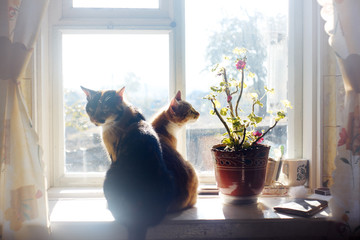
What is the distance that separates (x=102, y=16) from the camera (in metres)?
1.65

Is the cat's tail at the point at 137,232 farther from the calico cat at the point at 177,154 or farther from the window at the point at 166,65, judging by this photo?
the window at the point at 166,65

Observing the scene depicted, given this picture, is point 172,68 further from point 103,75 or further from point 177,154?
point 177,154

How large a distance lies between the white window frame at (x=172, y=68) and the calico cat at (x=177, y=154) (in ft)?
0.76

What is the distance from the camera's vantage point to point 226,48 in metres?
1.70

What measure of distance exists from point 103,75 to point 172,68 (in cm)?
35

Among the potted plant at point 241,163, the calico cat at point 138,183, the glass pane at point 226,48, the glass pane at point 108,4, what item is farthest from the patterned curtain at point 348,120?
the glass pane at point 108,4

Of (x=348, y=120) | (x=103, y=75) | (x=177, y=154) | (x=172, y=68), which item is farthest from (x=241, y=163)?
(x=103, y=75)

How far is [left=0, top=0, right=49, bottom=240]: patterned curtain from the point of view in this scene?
3.89 ft

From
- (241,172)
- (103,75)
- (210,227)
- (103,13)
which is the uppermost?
(103,13)

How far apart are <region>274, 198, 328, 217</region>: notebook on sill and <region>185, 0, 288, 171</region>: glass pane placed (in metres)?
0.34

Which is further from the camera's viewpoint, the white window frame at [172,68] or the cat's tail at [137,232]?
the white window frame at [172,68]

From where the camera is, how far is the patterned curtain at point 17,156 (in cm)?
119

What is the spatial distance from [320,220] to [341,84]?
57 cm

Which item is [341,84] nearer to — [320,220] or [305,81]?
[305,81]
